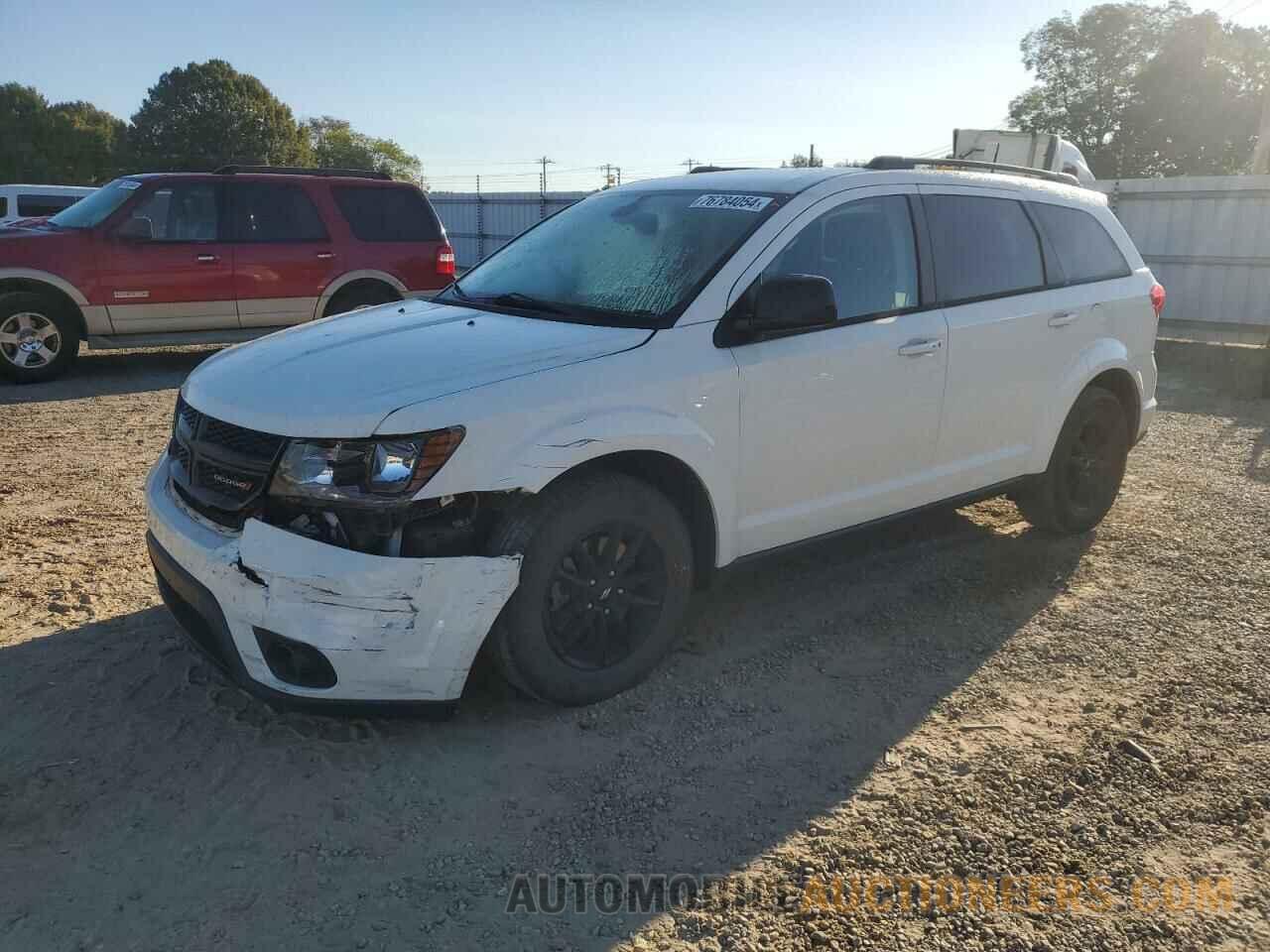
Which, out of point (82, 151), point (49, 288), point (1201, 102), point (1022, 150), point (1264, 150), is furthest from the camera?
point (82, 151)

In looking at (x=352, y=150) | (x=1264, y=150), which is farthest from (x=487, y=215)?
(x=352, y=150)

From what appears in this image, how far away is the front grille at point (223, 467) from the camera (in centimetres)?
314

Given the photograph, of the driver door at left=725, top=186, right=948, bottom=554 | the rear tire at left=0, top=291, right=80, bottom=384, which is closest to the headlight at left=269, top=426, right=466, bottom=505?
the driver door at left=725, top=186, right=948, bottom=554

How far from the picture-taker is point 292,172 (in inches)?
405

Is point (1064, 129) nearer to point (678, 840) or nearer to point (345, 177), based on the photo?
point (345, 177)

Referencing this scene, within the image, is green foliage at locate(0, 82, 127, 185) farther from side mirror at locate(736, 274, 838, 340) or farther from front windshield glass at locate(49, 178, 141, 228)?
side mirror at locate(736, 274, 838, 340)

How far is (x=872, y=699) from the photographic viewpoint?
12.1ft

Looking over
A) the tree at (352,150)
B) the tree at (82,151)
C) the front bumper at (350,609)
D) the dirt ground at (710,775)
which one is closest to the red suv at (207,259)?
the dirt ground at (710,775)

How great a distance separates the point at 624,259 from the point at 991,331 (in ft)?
5.53

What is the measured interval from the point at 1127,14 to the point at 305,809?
2390 inches

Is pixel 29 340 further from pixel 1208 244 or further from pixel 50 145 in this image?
pixel 50 145

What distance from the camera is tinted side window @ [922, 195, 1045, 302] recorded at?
4.40 m

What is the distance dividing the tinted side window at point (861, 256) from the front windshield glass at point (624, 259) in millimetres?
208

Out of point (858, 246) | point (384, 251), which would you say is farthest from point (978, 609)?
point (384, 251)
